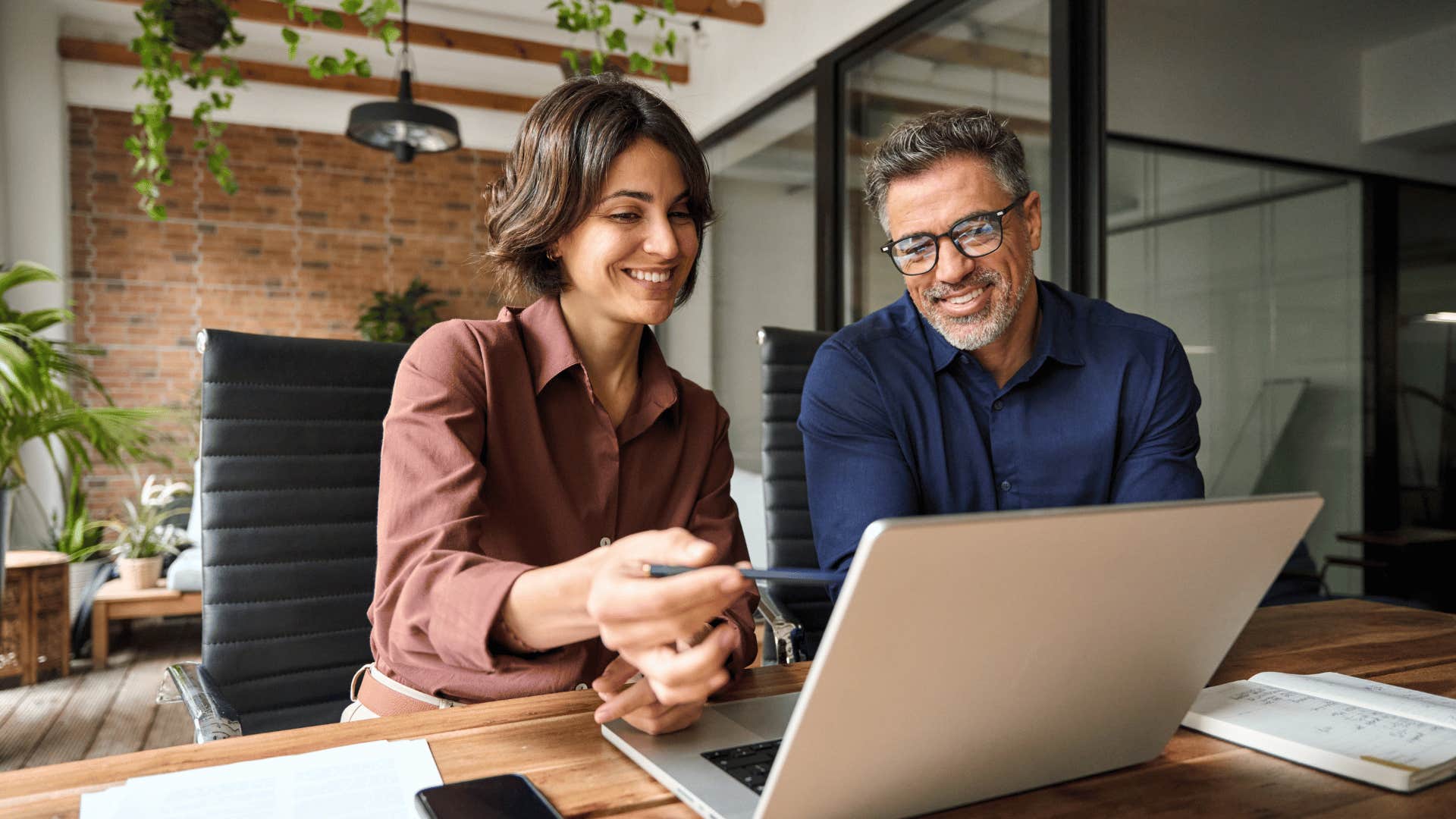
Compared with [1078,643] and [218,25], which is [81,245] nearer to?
[218,25]

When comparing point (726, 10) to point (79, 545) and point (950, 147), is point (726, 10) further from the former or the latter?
point (79, 545)

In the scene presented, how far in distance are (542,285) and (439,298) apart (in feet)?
17.9

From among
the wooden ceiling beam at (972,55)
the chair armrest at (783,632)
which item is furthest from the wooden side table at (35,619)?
the wooden ceiling beam at (972,55)

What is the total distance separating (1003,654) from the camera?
1.83 feet

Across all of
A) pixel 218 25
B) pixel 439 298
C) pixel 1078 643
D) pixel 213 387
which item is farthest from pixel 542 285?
pixel 439 298

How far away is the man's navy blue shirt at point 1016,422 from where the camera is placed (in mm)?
1440

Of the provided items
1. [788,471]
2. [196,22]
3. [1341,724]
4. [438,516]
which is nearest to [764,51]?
[196,22]

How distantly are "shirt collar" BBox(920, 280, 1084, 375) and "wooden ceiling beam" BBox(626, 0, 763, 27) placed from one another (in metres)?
3.31

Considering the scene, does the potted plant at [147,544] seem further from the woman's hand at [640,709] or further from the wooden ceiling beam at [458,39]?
the woman's hand at [640,709]

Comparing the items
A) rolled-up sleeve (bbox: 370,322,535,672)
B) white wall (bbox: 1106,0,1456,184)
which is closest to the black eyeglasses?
rolled-up sleeve (bbox: 370,322,535,672)

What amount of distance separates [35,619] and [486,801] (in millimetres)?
3953

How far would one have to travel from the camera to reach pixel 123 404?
19.2 ft

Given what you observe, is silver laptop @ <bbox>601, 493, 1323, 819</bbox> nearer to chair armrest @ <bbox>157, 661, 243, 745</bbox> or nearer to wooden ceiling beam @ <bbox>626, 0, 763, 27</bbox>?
chair armrest @ <bbox>157, 661, 243, 745</bbox>

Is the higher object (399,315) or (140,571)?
(399,315)
